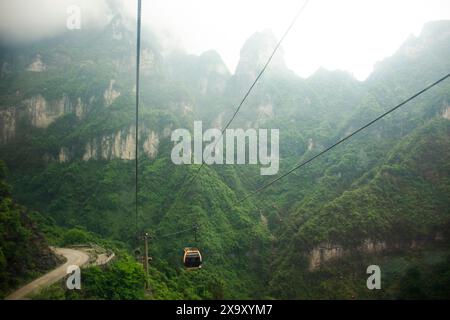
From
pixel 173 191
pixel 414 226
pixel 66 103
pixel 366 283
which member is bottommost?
pixel 366 283

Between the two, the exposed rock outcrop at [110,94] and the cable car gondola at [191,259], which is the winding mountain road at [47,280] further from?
the exposed rock outcrop at [110,94]

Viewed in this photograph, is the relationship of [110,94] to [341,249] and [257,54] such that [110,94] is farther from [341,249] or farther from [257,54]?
[341,249]

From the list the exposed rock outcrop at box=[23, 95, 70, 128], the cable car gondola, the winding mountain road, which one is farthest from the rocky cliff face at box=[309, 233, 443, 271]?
the exposed rock outcrop at box=[23, 95, 70, 128]

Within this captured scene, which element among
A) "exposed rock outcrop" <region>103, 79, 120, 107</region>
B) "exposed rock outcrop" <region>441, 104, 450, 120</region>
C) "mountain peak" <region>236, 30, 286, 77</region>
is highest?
"mountain peak" <region>236, 30, 286, 77</region>

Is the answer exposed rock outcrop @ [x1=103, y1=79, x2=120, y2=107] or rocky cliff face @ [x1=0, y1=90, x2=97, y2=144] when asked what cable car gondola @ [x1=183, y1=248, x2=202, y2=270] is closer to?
rocky cliff face @ [x1=0, y1=90, x2=97, y2=144]

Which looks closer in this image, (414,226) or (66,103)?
(414,226)

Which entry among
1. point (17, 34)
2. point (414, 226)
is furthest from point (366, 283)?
point (17, 34)

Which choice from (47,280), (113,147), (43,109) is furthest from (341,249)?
(43,109)
